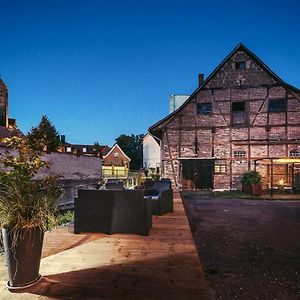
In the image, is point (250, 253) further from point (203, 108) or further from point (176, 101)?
point (176, 101)

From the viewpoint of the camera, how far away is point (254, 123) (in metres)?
15.6

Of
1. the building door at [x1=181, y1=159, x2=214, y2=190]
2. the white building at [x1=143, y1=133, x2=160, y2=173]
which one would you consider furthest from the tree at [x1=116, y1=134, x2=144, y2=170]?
the building door at [x1=181, y1=159, x2=214, y2=190]

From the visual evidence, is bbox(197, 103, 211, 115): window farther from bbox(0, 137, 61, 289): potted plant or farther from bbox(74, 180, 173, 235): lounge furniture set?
bbox(0, 137, 61, 289): potted plant

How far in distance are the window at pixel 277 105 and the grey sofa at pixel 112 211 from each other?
13.9 m

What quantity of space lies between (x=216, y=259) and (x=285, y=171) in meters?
12.9

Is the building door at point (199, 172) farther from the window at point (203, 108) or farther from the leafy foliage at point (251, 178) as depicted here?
the window at point (203, 108)

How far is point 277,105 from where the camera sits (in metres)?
15.4

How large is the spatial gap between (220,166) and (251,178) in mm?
2213

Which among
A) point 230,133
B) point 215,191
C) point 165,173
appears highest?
point 230,133

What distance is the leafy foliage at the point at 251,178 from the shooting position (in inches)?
543

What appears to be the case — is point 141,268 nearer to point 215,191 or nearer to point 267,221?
point 267,221

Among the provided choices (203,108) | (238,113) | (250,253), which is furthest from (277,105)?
(250,253)

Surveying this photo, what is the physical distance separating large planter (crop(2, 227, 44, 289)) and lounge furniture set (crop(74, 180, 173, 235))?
1739 mm

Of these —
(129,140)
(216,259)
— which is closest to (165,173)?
(216,259)
